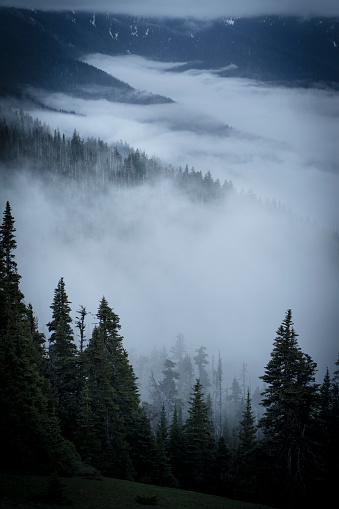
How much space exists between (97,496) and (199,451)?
19866mm

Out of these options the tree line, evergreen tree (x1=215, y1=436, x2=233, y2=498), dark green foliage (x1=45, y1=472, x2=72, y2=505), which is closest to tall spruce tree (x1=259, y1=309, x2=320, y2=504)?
the tree line

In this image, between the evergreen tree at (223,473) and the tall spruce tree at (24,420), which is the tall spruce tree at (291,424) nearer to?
the evergreen tree at (223,473)

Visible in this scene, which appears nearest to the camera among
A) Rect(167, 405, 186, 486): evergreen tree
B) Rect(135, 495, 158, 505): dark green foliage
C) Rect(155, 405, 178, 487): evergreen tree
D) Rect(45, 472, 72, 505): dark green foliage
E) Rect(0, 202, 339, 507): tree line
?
Rect(45, 472, 72, 505): dark green foliage

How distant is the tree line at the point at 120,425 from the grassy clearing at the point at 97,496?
2065 millimetres

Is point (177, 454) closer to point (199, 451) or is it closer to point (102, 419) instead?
point (199, 451)

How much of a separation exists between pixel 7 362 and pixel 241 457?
25236mm

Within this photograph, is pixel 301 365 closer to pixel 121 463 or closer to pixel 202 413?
pixel 202 413

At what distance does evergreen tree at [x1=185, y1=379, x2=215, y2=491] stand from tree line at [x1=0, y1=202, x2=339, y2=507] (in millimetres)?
105

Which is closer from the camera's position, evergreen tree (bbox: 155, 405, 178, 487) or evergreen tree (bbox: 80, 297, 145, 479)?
evergreen tree (bbox: 80, 297, 145, 479)

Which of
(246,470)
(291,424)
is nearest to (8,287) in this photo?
(291,424)

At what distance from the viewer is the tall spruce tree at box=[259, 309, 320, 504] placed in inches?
1529

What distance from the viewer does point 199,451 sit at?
47.6 m

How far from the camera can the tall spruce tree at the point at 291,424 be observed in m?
38.8

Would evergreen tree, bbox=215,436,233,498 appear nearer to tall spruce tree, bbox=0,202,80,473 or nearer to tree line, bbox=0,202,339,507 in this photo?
tree line, bbox=0,202,339,507
